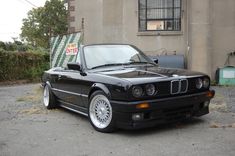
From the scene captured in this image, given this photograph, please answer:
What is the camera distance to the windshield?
23.1 feet

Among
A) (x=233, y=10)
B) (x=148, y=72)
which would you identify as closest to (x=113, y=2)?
(x=233, y=10)

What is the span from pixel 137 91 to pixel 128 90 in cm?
15

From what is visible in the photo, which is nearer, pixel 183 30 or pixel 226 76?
pixel 226 76

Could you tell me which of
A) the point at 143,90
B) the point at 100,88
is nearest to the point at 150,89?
the point at 143,90

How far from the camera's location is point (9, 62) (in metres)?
17.3

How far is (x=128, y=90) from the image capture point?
5574 millimetres

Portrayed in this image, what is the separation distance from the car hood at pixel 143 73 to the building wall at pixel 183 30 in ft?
22.0

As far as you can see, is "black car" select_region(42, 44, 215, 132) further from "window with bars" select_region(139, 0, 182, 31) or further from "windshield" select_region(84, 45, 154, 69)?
"window with bars" select_region(139, 0, 182, 31)

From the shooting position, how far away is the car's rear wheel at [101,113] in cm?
604

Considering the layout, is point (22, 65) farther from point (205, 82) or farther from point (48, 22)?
point (48, 22)

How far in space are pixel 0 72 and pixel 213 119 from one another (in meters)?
12.4

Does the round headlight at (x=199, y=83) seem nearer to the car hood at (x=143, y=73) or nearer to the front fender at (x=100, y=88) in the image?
the car hood at (x=143, y=73)

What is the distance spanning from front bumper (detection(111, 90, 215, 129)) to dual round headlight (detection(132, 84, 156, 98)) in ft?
0.41

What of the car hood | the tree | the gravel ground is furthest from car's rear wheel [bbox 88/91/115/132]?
the tree
